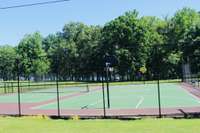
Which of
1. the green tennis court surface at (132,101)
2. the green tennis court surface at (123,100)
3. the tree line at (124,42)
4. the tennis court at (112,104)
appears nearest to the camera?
the tennis court at (112,104)

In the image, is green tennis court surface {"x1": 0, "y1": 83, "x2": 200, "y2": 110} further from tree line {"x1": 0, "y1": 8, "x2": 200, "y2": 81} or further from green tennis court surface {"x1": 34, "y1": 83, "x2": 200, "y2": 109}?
tree line {"x1": 0, "y1": 8, "x2": 200, "y2": 81}

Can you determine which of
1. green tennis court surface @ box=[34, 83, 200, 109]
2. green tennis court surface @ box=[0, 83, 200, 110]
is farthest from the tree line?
green tennis court surface @ box=[34, 83, 200, 109]

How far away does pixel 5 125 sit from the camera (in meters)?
18.1

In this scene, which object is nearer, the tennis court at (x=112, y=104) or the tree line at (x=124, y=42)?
the tennis court at (x=112, y=104)

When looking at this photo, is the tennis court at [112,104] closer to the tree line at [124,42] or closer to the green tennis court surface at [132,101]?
the green tennis court surface at [132,101]

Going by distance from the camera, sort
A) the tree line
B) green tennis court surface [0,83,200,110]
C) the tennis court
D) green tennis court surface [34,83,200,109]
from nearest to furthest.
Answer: the tennis court → green tennis court surface [34,83,200,109] → green tennis court surface [0,83,200,110] → the tree line

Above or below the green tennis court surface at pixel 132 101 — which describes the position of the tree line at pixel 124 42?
above

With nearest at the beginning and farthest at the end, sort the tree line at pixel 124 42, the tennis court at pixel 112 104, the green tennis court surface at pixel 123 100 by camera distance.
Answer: the tennis court at pixel 112 104
the green tennis court surface at pixel 123 100
the tree line at pixel 124 42

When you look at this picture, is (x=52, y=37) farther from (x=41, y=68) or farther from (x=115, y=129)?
(x=115, y=129)

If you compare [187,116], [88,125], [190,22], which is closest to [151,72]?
[187,116]

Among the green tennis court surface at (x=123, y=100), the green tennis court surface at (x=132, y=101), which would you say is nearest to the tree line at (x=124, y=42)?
the green tennis court surface at (x=123, y=100)

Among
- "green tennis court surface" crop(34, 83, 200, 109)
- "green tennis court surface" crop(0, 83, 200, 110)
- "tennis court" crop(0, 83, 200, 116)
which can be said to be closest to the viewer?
"tennis court" crop(0, 83, 200, 116)

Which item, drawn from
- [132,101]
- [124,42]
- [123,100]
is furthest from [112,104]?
[124,42]

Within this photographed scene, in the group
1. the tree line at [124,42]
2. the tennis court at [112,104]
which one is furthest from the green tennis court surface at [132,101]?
the tree line at [124,42]
